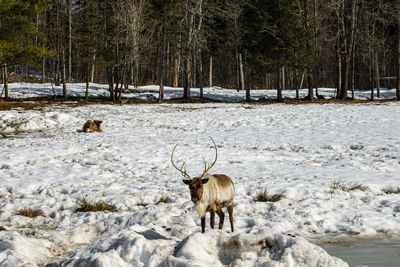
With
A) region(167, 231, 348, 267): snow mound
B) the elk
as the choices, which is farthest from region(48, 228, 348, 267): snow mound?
the elk

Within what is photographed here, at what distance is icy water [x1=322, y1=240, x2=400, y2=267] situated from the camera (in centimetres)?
441

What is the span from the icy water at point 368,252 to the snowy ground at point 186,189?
33cm

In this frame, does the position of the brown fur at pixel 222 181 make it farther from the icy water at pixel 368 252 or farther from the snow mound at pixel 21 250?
the snow mound at pixel 21 250

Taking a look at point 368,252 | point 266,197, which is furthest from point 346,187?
point 368,252

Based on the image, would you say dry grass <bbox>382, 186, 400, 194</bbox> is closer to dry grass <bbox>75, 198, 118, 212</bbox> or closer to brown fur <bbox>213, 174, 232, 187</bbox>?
brown fur <bbox>213, 174, 232, 187</bbox>

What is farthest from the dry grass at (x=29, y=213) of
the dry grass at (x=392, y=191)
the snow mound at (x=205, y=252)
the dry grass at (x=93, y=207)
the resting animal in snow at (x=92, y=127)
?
the resting animal in snow at (x=92, y=127)

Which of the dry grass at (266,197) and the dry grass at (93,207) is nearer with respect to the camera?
the dry grass at (93,207)

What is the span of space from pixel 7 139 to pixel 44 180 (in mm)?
7482

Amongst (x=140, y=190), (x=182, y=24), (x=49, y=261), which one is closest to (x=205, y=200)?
(x=49, y=261)

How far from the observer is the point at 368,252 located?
4836mm

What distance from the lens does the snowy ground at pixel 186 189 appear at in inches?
159

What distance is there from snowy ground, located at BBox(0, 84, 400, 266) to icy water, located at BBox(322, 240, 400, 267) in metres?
0.33

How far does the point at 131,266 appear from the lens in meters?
3.77

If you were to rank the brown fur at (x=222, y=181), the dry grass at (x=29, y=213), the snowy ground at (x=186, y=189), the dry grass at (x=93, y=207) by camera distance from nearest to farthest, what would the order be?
the snowy ground at (x=186, y=189)
the brown fur at (x=222, y=181)
the dry grass at (x=29, y=213)
the dry grass at (x=93, y=207)
